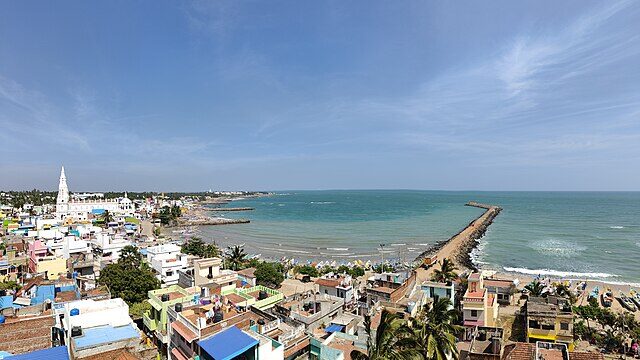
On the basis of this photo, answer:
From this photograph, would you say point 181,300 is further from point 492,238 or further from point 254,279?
point 492,238

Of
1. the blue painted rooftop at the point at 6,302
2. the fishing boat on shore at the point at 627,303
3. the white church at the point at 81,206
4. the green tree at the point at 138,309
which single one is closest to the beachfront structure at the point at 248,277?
the green tree at the point at 138,309

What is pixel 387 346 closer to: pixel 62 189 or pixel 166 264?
pixel 166 264

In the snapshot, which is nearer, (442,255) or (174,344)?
(174,344)

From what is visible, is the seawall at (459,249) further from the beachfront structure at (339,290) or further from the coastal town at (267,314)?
the beachfront structure at (339,290)

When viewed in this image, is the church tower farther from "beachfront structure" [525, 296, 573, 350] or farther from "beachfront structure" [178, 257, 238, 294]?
"beachfront structure" [525, 296, 573, 350]

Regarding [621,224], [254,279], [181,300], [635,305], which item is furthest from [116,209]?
[621,224]

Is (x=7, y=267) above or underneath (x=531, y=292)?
above
